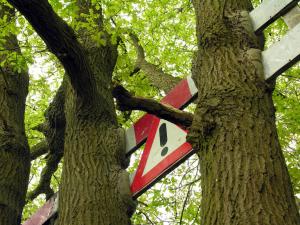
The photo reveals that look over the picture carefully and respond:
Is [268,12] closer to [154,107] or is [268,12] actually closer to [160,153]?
[154,107]

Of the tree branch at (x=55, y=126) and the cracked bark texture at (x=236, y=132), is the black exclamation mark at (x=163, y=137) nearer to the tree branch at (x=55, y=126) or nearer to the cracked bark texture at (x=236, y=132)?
the cracked bark texture at (x=236, y=132)

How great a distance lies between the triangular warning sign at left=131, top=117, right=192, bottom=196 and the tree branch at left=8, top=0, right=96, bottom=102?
0.74 meters

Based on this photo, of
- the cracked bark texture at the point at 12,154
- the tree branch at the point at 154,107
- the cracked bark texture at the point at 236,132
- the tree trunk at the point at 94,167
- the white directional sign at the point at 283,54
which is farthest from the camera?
the cracked bark texture at the point at 12,154

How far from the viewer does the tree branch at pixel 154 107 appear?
2.67 meters

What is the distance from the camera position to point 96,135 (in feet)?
12.3

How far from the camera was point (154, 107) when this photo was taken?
268 cm

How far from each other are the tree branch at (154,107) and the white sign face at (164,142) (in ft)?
A: 0.95

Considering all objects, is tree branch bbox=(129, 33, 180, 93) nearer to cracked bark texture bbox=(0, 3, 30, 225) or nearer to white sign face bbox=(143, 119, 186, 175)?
cracked bark texture bbox=(0, 3, 30, 225)

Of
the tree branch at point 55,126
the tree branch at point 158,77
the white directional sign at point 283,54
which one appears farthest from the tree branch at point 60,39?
the tree branch at point 158,77

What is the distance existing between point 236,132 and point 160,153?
3.21ft

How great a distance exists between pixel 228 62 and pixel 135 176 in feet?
4.33

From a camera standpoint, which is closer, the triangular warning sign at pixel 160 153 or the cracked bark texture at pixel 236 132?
the cracked bark texture at pixel 236 132

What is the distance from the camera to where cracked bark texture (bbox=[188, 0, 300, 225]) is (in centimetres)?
199

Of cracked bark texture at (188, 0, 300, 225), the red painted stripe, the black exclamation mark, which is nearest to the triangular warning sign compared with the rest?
the black exclamation mark
